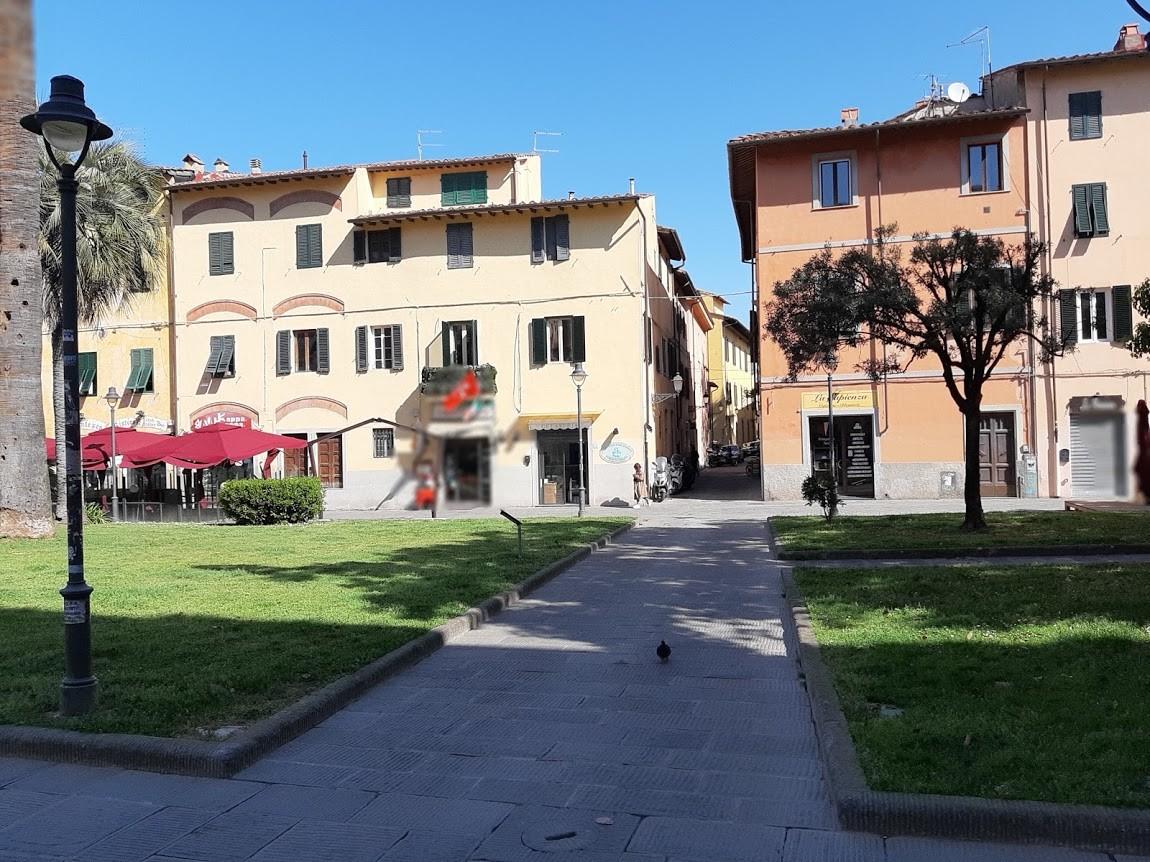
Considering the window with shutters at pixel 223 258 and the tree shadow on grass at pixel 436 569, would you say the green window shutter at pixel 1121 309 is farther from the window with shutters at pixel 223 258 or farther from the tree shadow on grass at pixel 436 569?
the window with shutters at pixel 223 258

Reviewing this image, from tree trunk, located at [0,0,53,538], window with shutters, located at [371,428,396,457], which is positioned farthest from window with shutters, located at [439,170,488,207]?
window with shutters, located at [371,428,396,457]

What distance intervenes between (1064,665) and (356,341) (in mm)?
6509

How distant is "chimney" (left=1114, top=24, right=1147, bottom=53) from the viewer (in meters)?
35.9

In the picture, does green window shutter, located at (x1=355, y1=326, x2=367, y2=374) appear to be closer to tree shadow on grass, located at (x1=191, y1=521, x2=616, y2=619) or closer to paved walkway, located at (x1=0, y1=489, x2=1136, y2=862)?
paved walkway, located at (x1=0, y1=489, x2=1136, y2=862)

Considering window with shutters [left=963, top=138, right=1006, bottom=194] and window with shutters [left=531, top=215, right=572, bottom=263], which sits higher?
window with shutters [left=963, top=138, right=1006, bottom=194]

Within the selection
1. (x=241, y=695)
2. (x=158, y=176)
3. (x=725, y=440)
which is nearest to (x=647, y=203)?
(x=241, y=695)

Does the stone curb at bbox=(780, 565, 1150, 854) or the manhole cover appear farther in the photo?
the manhole cover

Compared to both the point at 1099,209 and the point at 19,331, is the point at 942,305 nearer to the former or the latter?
the point at 1099,209

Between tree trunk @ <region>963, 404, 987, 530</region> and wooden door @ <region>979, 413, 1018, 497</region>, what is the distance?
15.1 m

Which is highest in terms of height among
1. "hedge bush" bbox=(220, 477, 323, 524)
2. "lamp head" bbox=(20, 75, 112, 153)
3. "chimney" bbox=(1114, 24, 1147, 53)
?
"chimney" bbox=(1114, 24, 1147, 53)

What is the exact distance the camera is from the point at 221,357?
271 inches

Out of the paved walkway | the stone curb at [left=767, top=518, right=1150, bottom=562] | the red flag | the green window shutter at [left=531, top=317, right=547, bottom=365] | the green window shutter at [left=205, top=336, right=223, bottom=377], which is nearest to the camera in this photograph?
the red flag

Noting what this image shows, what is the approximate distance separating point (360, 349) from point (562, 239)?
3.25m

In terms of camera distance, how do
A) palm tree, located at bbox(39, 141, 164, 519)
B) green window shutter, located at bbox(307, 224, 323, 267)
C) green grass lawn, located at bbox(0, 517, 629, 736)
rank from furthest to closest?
palm tree, located at bbox(39, 141, 164, 519), green grass lawn, located at bbox(0, 517, 629, 736), green window shutter, located at bbox(307, 224, 323, 267)
